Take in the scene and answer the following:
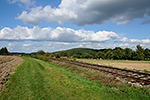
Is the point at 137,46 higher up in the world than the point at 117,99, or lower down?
higher up

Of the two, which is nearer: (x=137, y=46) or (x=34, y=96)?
(x=34, y=96)

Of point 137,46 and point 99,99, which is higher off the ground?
point 137,46

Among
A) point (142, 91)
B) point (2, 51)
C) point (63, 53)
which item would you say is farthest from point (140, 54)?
point (2, 51)

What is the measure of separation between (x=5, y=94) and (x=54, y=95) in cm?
370

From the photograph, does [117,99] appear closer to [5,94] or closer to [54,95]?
[54,95]

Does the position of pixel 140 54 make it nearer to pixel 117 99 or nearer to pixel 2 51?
pixel 117 99

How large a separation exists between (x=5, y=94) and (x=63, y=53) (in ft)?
253

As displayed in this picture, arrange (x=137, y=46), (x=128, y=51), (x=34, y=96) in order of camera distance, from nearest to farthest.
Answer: (x=34, y=96), (x=137, y=46), (x=128, y=51)

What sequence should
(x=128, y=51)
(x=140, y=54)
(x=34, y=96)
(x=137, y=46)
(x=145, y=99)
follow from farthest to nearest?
(x=128, y=51), (x=137, y=46), (x=140, y=54), (x=34, y=96), (x=145, y=99)

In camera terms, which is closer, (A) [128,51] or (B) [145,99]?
(B) [145,99]

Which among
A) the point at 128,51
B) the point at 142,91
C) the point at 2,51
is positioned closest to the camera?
the point at 142,91

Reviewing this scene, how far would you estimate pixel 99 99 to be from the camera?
6.46m

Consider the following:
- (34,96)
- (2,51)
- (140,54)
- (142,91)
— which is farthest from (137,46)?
(2,51)

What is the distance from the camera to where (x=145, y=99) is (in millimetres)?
6309
